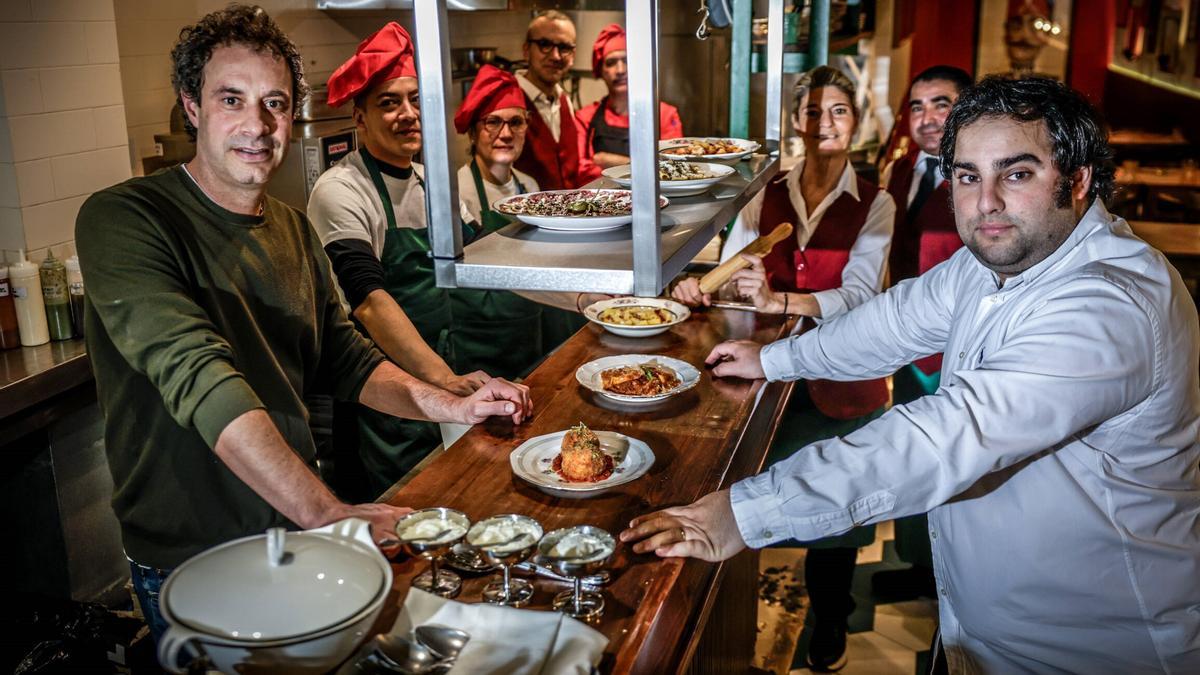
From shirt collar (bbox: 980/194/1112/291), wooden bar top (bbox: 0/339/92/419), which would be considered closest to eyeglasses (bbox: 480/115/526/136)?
wooden bar top (bbox: 0/339/92/419)

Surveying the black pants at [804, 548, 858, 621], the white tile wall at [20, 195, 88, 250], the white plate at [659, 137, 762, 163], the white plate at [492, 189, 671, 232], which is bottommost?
the black pants at [804, 548, 858, 621]

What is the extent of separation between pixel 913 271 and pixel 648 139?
108 inches

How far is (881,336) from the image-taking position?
8.77ft

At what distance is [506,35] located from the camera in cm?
712

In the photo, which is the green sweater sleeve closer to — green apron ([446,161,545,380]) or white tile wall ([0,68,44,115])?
white tile wall ([0,68,44,115])

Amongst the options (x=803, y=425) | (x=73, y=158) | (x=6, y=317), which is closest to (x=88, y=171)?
(x=73, y=158)

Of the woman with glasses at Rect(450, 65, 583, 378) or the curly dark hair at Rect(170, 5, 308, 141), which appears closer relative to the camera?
the curly dark hair at Rect(170, 5, 308, 141)

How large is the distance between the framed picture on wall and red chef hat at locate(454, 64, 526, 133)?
10.6 m

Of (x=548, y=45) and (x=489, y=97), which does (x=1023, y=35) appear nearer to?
(x=548, y=45)

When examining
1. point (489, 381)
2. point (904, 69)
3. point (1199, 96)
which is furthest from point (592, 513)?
point (904, 69)

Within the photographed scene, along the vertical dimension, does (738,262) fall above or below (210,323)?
below

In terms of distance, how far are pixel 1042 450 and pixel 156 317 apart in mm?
1691

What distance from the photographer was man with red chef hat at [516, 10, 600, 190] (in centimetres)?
525

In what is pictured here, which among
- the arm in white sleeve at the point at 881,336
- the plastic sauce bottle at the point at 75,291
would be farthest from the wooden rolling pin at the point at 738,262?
the plastic sauce bottle at the point at 75,291
